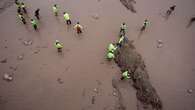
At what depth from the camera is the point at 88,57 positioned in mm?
11695

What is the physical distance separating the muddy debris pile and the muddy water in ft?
1.38

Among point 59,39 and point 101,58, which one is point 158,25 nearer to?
point 101,58

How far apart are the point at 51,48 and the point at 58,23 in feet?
7.92

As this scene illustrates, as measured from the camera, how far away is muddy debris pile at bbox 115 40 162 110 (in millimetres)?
10031

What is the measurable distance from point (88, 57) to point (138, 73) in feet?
10.9

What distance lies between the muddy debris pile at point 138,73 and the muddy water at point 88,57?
421 millimetres

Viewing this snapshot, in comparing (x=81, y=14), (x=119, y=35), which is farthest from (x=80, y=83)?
(x=81, y=14)

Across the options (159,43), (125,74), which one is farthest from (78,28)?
(159,43)

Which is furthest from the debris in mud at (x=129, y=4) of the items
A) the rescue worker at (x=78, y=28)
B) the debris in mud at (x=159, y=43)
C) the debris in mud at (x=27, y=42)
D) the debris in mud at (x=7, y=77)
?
the debris in mud at (x=7, y=77)

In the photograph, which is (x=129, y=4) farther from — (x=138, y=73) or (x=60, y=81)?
(x=60, y=81)

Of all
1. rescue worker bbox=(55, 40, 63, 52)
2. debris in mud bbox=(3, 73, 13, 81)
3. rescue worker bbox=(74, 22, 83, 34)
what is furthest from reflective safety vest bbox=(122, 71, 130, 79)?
debris in mud bbox=(3, 73, 13, 81)

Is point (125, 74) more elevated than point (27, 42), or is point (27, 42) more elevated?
point (27, 42)

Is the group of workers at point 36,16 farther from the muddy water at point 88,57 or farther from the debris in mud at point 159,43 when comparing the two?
the debris in mud at point 159,43

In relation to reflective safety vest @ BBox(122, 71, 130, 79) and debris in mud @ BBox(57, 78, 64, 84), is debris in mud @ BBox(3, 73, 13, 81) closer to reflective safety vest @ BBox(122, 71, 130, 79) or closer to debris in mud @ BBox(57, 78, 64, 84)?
debris in mud @ BBox(57, 78, 64, 84)
